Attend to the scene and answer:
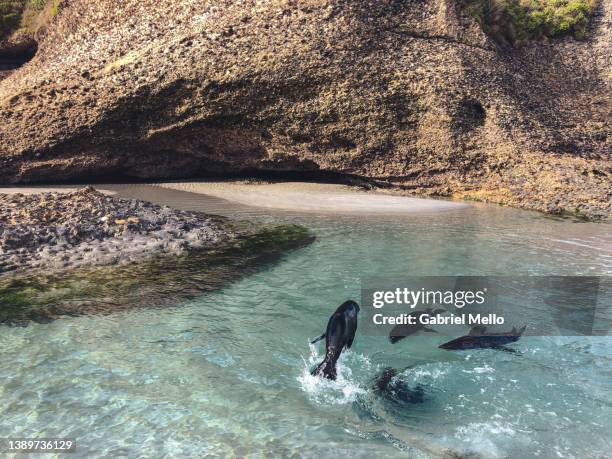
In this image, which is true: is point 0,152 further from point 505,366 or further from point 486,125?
point 505,366

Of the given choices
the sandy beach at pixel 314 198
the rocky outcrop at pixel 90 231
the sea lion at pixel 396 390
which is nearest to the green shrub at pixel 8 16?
the sandy beach at pixel 314 198

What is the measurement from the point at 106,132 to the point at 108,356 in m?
12.9

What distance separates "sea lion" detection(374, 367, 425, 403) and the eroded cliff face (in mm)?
11213

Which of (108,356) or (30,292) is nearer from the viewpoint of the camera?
(108,356)

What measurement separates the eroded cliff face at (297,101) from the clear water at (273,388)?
9.81 meters

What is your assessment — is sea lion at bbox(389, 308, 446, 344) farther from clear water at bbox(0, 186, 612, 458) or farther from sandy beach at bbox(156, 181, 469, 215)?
sandy beach at bbox(156, 181, 469, 215)

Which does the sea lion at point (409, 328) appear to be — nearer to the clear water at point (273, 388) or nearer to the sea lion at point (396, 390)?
the clear water at point (273, 388)

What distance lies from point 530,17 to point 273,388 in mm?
19813

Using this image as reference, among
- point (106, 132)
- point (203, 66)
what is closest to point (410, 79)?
point (203, 66)

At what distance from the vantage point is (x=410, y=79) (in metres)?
15.8

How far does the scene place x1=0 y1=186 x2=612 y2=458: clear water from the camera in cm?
386

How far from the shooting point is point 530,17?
19.4m

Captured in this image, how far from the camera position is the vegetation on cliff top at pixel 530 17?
717 inches

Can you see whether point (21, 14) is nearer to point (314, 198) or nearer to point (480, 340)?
point (314, 198)
